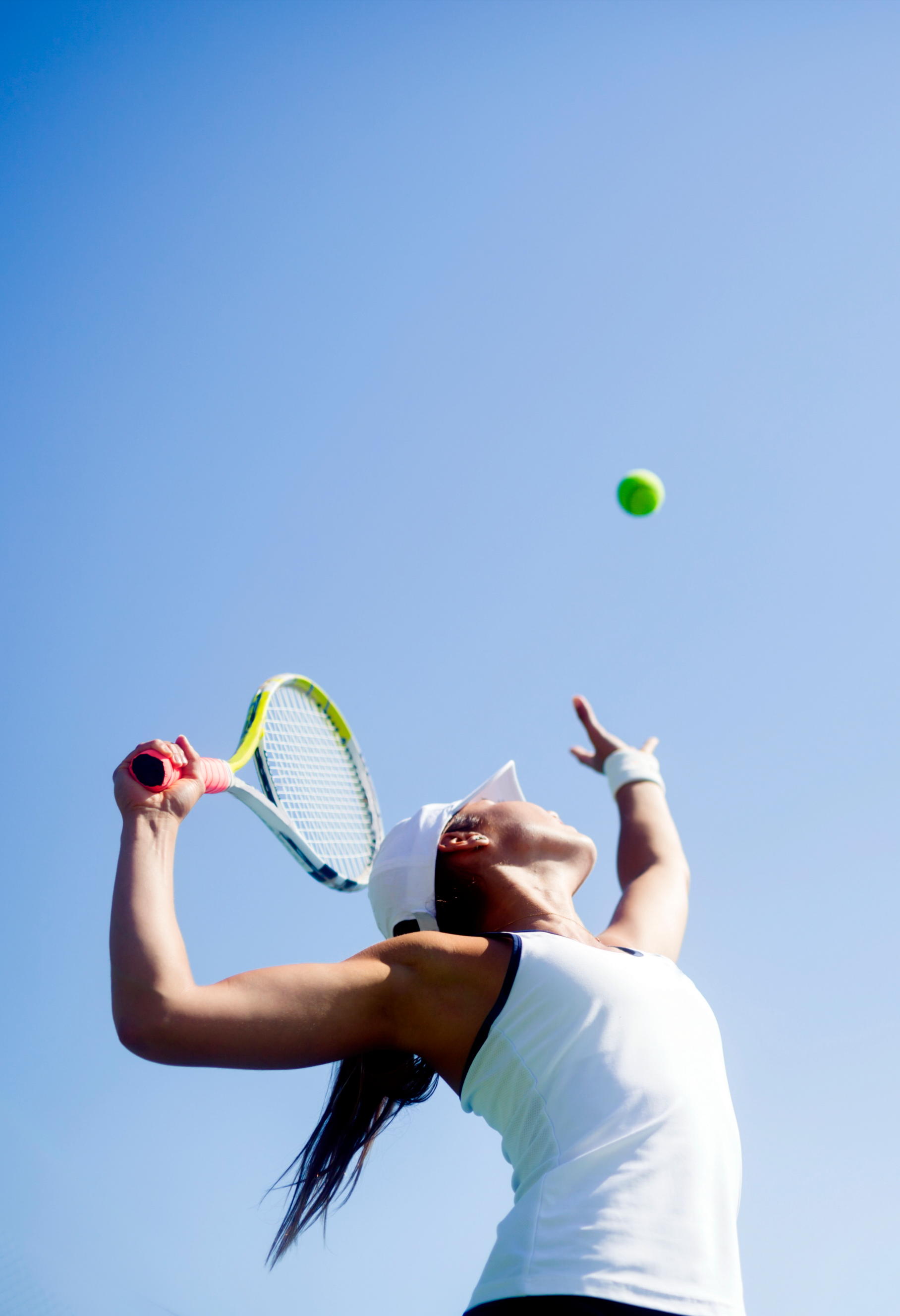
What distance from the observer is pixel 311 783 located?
17.3ft

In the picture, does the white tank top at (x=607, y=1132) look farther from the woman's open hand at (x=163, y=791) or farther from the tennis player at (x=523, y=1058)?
the woman's open hand at (x=163, y=791)

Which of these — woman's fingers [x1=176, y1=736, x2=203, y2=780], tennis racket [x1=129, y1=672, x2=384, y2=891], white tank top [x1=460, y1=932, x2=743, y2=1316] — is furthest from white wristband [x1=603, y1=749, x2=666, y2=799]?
woman's fingers [x1=176, y1=736, x2=203, y2=780]

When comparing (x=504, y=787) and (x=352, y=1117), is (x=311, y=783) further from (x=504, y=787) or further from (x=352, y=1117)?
(x=352, y=1117)

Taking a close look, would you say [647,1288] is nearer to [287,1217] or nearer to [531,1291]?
[531,1291]

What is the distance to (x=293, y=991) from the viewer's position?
8.48 ft

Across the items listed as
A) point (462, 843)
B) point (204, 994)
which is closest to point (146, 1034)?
point (204, 994)

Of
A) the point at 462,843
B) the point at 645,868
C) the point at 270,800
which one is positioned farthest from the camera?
the point at 270,800

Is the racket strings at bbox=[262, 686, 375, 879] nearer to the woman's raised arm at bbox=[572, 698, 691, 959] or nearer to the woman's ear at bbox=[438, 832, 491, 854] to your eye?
the woman's ear at bbox=[438, 832, 491, 854]

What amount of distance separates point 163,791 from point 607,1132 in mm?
1529

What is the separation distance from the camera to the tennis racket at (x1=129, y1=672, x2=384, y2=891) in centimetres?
468

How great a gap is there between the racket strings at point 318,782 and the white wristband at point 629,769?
1.33m

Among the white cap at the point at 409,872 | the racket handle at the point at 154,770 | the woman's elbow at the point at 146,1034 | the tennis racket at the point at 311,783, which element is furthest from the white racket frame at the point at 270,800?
the woman's elbow at the point at 146,1034

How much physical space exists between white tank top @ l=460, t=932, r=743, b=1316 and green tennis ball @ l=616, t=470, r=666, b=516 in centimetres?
392

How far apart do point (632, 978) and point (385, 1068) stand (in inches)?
35.2
